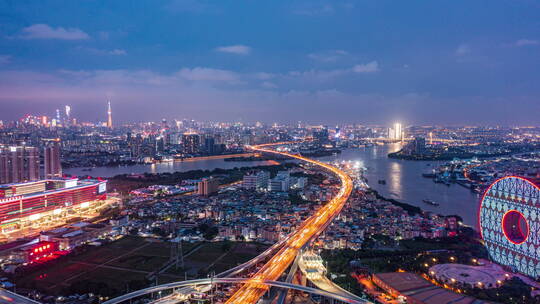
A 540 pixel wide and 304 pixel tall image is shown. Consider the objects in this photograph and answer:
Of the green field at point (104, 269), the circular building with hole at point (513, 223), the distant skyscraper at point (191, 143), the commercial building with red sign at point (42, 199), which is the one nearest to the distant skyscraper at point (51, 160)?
the commercial building with red sign at point (42, 199)

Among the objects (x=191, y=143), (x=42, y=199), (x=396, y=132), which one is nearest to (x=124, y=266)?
(x=42, y=199)

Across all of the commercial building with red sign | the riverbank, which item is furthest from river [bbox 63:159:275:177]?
the commercial building with red sign

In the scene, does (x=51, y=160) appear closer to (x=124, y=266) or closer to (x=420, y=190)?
(x=124, y=266)

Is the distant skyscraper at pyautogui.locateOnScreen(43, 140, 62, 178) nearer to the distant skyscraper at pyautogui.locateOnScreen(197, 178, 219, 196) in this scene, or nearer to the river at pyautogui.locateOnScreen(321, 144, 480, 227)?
the distant skyscraper at pyautogui.locateOnScreen(197, 178, 219, 196)

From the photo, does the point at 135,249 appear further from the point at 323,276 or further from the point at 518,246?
the point at 518,246

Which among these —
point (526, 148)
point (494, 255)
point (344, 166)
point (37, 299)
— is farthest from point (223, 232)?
point (526, 148)

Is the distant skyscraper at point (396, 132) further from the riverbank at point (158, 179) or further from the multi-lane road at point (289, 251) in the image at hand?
the multi-lane road at point (289, 251)
